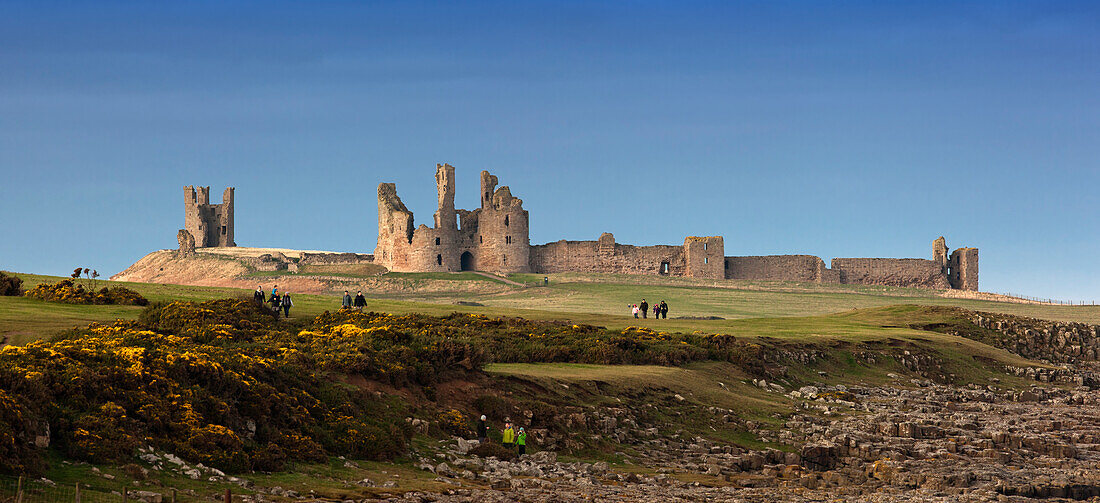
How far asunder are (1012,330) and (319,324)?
39387 mm

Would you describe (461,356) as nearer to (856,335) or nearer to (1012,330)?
(856,335)

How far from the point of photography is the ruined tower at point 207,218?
12119 cm

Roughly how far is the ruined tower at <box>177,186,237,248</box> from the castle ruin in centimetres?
2326

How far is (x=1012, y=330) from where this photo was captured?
60.9 m

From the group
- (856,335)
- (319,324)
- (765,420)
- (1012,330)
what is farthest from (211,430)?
(1012,330)

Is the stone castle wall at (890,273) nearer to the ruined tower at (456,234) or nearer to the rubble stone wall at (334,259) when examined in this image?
the ruined tower at (456,234)

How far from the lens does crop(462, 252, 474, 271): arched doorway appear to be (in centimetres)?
10800

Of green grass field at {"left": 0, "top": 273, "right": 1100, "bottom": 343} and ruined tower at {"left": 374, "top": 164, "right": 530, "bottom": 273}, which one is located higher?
ruined tower at {"left": 374, "top": 164, "right": 530, "bottom": 273}

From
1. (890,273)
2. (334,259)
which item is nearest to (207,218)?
(334,259)

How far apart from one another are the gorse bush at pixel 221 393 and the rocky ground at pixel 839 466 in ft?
7.89

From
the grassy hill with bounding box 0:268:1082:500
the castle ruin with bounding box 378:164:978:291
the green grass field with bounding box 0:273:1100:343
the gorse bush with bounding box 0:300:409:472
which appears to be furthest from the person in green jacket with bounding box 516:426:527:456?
the castle ruin with bounding box 378:164:978:291

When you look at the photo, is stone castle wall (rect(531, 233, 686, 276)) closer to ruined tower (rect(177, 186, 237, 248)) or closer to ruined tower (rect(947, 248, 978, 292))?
ruined tower (rect(947, 248, 978, 292))

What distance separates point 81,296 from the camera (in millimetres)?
42562

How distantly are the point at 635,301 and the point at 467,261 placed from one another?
94.7 feet
